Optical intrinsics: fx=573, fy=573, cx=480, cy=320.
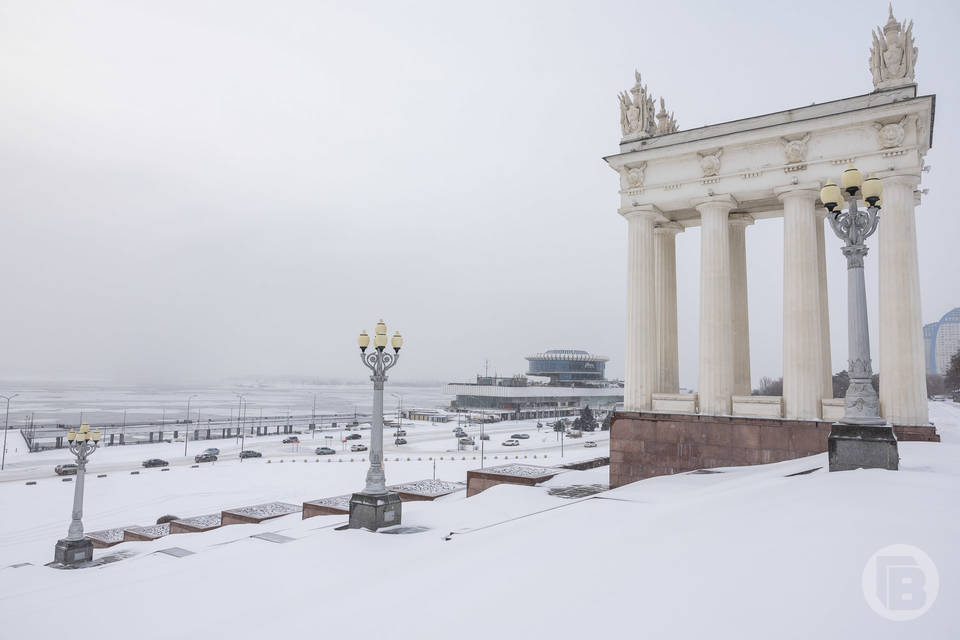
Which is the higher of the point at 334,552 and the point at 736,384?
the point at 736,384

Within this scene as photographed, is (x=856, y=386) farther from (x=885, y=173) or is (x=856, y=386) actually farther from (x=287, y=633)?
(x=287, y=633)

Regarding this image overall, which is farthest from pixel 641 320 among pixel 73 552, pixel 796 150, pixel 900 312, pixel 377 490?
pixel 73 552

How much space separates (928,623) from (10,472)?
→ 64.3 m

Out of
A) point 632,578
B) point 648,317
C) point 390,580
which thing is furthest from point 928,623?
point 648,317

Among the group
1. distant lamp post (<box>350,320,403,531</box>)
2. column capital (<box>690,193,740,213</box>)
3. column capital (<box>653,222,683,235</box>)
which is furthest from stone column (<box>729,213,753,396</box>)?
distant lamp post (<box>350,320,403,531</box>)

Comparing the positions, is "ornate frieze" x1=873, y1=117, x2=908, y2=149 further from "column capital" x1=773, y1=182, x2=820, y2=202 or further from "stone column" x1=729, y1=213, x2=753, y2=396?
"stone column" x1=729, y1=213, x2=753, y2=396

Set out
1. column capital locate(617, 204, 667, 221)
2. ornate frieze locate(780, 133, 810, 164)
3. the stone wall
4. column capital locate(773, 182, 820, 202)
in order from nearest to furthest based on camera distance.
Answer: the stone wall
column capital locate(773, 182, 820, 202)
ornate frieze locate(780, 133, 810, 164)
column capital locate(617, 204, 667, 221)

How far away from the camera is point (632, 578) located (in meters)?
6.47

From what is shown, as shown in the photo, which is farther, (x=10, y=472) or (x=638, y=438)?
(x=10, y=472)

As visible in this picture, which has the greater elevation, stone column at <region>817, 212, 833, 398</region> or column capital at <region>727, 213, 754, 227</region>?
column capital at <region>727, 213, 754, 227</region>

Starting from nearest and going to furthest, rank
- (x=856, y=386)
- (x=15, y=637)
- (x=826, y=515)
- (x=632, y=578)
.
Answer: (x=632, y=578), (x=826, y=515), (x=15, y=637), (x=856, y=386)

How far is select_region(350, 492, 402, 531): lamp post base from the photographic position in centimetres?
1438

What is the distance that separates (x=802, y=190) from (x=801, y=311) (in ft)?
13.1

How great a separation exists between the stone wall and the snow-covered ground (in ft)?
13.5
